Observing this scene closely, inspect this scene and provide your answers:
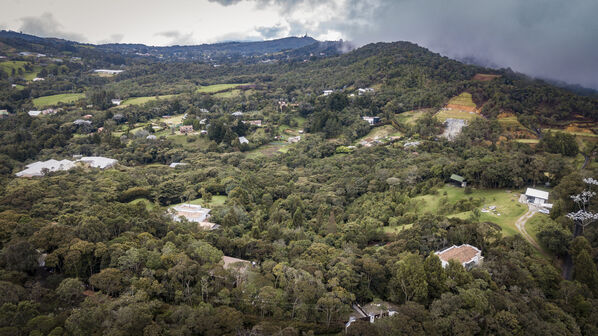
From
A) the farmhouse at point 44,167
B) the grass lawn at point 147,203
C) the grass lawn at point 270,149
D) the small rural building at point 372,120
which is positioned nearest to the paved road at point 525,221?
the grass lawn at point 147,203

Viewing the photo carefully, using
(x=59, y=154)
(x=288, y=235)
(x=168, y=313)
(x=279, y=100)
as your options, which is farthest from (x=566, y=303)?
(x=279, y=100)

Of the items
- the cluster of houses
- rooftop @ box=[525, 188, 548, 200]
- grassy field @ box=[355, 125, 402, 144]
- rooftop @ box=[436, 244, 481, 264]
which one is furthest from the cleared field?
rooftop @ box=[525, 188, 548, 200]

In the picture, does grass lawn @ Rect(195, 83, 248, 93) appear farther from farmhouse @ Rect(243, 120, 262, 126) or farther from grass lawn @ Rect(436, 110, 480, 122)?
grass lawn @ Rect(436, 110, 480, 122)

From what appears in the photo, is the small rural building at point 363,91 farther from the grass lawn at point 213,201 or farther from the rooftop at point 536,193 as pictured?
the rooftop at point 536,193

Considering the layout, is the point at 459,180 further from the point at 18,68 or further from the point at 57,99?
the point at 18,68

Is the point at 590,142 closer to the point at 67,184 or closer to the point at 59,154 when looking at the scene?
the point at 67,184

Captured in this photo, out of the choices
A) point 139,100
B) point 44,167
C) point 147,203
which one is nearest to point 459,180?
point 147,203
